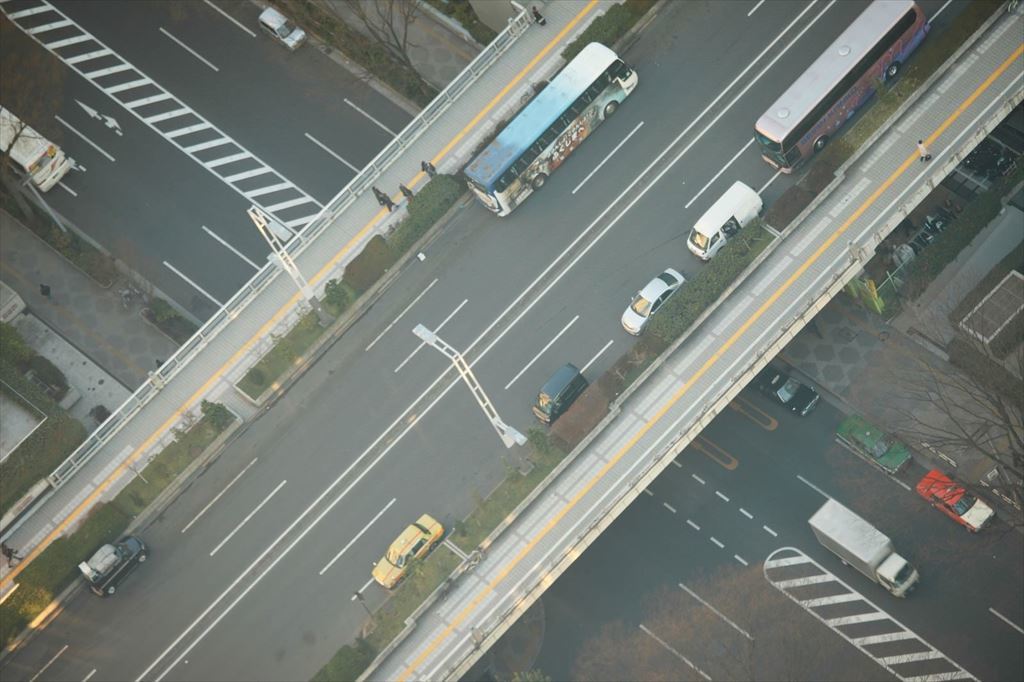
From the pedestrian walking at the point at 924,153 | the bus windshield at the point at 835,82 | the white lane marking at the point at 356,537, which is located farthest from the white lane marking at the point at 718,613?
the pedestrian walking at the point at 924,153

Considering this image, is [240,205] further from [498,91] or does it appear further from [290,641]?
[290,641]

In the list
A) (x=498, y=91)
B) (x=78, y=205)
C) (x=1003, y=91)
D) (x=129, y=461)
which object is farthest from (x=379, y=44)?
(x=1003, y=91)

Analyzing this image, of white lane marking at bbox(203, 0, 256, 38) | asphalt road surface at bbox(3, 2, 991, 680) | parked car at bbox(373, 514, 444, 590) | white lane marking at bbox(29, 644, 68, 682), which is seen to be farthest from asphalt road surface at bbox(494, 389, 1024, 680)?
white lane marking at bbox(203, 0, 256, 38)

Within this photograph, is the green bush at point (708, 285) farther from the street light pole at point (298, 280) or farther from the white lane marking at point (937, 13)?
the street light pole at point (298, 280)

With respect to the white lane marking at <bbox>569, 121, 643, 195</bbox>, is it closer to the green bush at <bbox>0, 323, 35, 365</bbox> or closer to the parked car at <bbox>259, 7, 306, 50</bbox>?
the parked car at <bbox>259, 7, 306, 50</bbox>

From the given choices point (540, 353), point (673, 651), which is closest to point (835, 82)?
point (540, 353)
